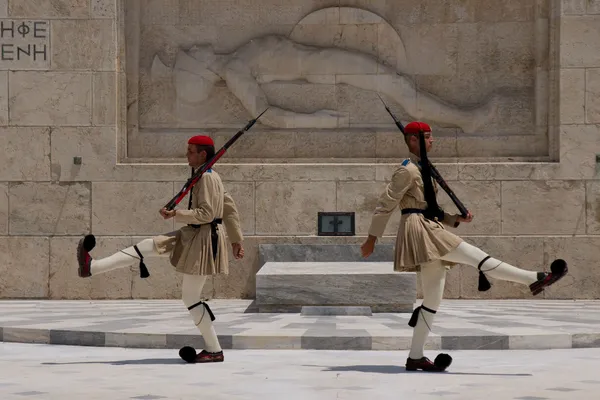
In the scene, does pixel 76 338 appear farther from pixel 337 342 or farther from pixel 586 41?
pixel 586 41

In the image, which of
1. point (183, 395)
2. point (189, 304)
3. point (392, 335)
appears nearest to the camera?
point (183, 395)

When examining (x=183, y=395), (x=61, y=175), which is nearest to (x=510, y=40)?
(x=61, y=175)

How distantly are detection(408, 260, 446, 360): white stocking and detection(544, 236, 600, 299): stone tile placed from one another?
7.55 m

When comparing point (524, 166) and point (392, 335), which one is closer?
point (392, 335)

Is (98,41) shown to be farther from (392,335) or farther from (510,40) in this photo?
(392,335)

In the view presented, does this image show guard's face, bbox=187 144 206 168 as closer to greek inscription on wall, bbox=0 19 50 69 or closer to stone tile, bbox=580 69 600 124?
greek inscription on wall, bbox=0 19 50 69

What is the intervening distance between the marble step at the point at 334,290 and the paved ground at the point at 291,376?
2.98 m

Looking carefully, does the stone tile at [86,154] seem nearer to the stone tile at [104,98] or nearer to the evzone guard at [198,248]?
the stone tile at [104,98]

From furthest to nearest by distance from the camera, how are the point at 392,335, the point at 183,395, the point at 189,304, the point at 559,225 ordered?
the point at 559,225
the point at 392,335
the point at 189,304
the point at 183,395

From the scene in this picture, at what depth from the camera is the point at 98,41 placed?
1647 cm

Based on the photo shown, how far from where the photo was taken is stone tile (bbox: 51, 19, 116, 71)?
16.5 meters

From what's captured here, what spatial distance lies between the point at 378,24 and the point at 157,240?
784cm

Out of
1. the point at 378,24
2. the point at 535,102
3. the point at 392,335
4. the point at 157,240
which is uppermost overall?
the point at 378,24

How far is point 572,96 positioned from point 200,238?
8.21 metres
